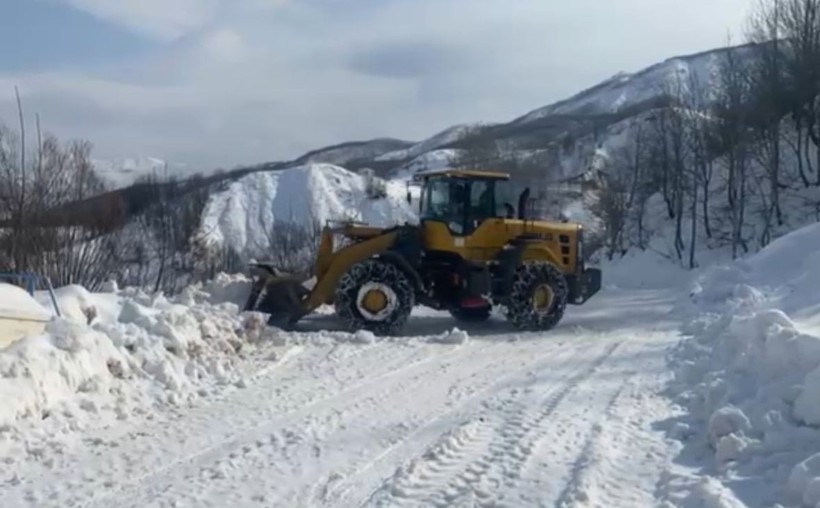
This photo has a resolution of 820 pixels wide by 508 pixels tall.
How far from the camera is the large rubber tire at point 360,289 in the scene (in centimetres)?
1502

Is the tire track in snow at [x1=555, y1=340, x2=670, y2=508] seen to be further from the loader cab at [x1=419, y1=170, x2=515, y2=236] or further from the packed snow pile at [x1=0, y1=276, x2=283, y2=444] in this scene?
the loader cab at [x1=419, y1=170, x2=515, y2=236]

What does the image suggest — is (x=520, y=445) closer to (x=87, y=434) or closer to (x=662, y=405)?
(x=662, y=405)

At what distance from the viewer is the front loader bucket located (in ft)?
50.7

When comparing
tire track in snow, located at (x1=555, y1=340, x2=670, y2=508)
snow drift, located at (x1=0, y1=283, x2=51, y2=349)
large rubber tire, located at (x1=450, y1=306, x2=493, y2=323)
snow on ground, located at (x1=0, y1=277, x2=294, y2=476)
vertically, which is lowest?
large rubber tire, located at (x1=450, y1=306, x2=493, y2=323)

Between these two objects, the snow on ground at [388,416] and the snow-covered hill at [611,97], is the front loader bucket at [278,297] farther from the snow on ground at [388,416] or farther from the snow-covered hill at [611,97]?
the snow-covered hill at [611,97]

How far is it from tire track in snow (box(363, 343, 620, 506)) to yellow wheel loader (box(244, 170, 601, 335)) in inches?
220

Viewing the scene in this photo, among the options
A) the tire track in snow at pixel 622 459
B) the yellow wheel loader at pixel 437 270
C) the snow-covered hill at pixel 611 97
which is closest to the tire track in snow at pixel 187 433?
the tire track in snow at pixel 622 459

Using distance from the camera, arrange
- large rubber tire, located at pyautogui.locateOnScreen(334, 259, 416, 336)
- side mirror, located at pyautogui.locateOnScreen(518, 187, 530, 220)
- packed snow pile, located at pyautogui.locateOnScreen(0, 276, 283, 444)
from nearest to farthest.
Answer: packed snow pile, located at pyautogui.locateOnScreen(0, 276, 283, 444)
large rubber tire, located at pyautogui.locateOnScreen(334, 259, 416, 336)
side mirror, located at pyautogui.locateOnScreen(518, 187, 530, 220)

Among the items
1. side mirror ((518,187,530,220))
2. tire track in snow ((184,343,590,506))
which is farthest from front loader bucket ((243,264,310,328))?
tire track in snow ((184,343,590,506))

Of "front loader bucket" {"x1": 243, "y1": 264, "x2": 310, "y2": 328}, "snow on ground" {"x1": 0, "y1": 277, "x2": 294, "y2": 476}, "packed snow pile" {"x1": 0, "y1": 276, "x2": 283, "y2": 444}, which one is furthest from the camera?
"front loader bucket" {"x1": 243, "y1": 264, "x2": 310, "y2": 328}

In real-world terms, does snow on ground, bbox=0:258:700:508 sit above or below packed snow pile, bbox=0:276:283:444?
below

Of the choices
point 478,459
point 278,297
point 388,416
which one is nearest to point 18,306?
point 388,416

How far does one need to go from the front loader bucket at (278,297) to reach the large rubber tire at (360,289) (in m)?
0.75

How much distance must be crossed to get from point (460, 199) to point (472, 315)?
7.56ft
